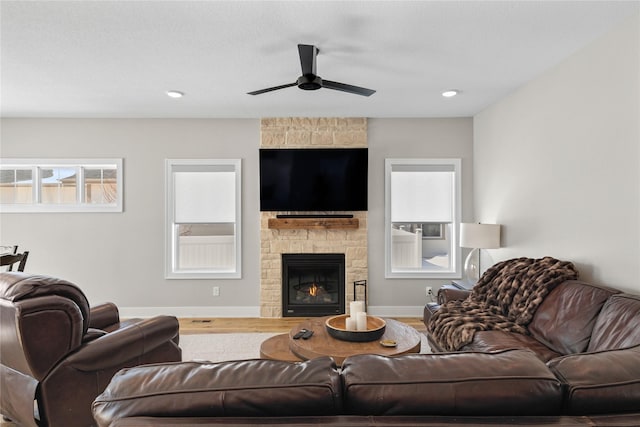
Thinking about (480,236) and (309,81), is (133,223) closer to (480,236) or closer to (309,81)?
(309,81)

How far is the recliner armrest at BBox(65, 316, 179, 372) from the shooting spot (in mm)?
1906

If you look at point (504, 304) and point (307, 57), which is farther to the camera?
point (504, 304)

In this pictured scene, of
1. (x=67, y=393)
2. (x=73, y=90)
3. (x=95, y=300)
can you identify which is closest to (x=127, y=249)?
(x=95, y=300)

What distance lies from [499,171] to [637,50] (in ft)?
6.07

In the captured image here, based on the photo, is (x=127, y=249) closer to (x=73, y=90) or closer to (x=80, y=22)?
(x=73, y=90)

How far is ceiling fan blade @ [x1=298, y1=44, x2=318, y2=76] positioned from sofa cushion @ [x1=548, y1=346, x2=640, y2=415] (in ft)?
7.22

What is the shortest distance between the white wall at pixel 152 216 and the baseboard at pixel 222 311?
0.01m

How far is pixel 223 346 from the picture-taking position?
3615 millimetres

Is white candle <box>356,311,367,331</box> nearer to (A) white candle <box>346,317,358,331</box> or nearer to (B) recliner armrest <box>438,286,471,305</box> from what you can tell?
(A) white candle <box>346,317,358,331</box>

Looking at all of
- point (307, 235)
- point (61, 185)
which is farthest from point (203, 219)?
point (61, 185)

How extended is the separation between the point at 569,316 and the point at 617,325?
0.32 metres

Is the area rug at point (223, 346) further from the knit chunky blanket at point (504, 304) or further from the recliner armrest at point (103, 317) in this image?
the recliner armrest at point (103, 317)

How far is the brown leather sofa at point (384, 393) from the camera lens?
33.9 inches

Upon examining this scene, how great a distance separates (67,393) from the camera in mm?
1892
